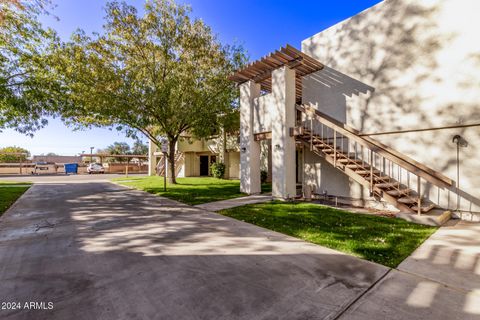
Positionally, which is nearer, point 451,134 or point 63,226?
point 63,226

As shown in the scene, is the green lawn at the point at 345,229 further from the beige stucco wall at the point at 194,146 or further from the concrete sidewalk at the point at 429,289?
the beige stucco wall at the point at 194,146

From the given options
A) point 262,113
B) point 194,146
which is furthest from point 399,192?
point 194,146

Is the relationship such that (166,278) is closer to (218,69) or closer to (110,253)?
(110,253)

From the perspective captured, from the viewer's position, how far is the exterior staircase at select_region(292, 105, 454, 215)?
6.13 m

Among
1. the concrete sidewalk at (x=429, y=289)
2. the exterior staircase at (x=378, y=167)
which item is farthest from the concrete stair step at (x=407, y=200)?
the concrete sidewalk at (x=429, y=289)

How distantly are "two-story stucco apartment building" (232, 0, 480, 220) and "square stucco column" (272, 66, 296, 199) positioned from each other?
0.13ft

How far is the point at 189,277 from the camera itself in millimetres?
3047

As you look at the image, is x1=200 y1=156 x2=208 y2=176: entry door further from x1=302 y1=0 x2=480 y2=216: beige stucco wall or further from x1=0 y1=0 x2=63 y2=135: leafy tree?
x1=302 y1=0 x2=480 y2=216: beige stucco wall

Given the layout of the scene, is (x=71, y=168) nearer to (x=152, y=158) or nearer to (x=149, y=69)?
(x=152, y=158)

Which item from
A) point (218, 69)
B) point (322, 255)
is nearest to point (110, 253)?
point (322, 255)

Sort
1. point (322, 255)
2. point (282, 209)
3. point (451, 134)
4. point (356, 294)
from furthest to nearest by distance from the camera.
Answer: point (282, 209) → point (451, 134) → point (322, 255) → point (356, 294)

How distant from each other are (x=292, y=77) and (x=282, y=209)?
512 cm

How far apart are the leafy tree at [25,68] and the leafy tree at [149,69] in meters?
0.71

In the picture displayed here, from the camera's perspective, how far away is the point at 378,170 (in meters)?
7.62
